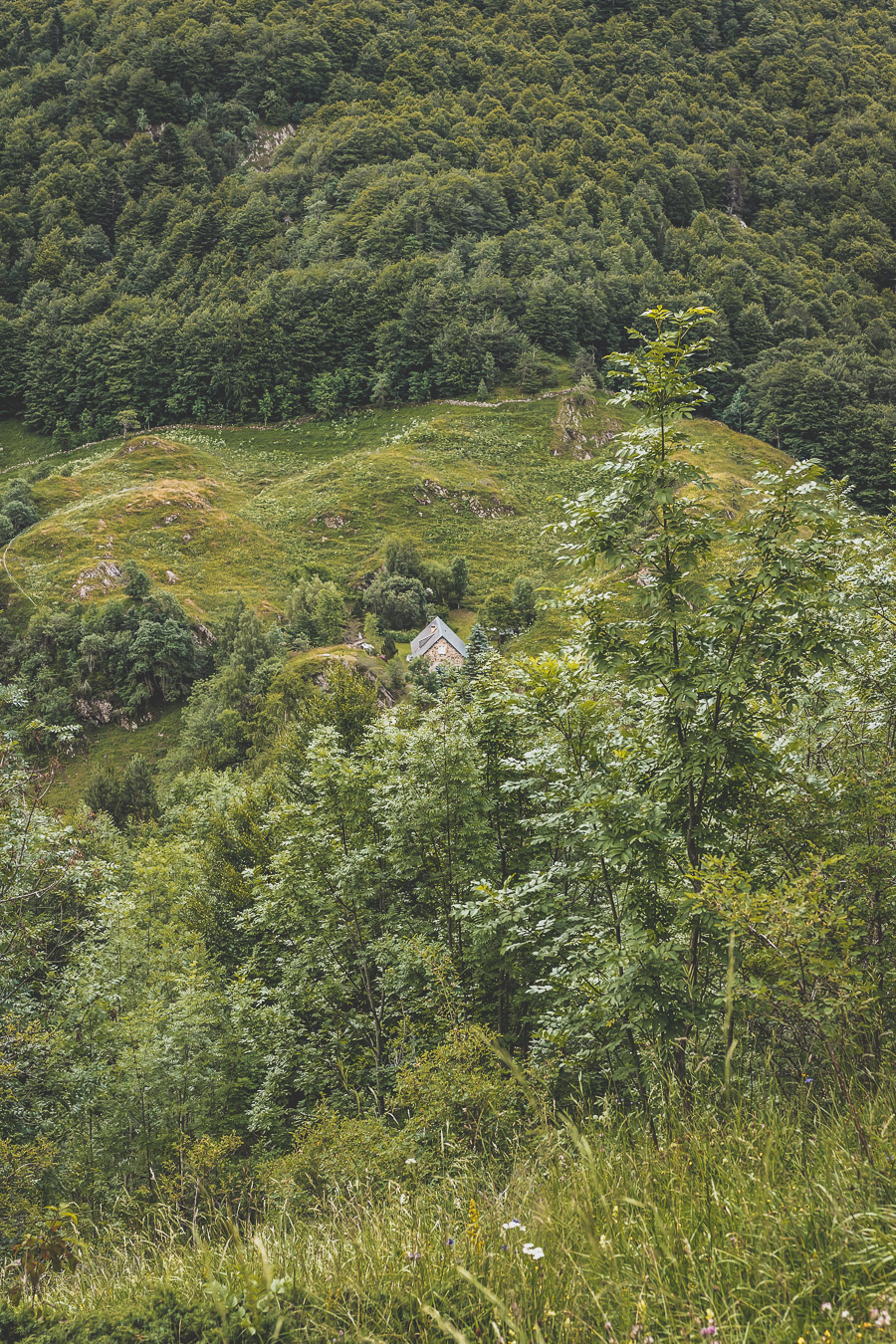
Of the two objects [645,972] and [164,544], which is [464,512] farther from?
[645,972]

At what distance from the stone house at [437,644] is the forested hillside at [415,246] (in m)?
61.4

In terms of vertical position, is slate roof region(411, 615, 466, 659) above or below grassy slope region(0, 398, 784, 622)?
below

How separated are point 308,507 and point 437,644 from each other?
3534cm

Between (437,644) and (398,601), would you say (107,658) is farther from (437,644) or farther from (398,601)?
(437,644)

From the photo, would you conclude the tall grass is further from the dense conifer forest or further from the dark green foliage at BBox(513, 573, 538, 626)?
the dark green foliage at BBox(513, 573, 538, 626)

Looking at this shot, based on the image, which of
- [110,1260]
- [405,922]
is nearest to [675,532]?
[110,1260]

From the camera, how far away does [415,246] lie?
131m

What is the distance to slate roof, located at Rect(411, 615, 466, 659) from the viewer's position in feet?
189

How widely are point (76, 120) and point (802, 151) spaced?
676 ft

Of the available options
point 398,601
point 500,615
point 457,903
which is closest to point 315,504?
point 398,601

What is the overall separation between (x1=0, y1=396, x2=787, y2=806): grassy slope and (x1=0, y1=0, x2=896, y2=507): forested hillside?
15.0 metres

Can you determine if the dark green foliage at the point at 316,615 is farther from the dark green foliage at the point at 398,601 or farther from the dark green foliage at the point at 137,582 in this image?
the dark green foliage at the point at 137,582

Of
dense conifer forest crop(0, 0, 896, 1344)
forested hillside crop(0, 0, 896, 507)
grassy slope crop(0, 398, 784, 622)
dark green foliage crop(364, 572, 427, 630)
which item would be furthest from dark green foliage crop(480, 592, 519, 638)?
forested hillside crop(0, 0, 896, 507)

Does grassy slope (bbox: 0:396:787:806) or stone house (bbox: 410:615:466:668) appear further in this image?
grassy slope (bbox: 0:396:787:806)
